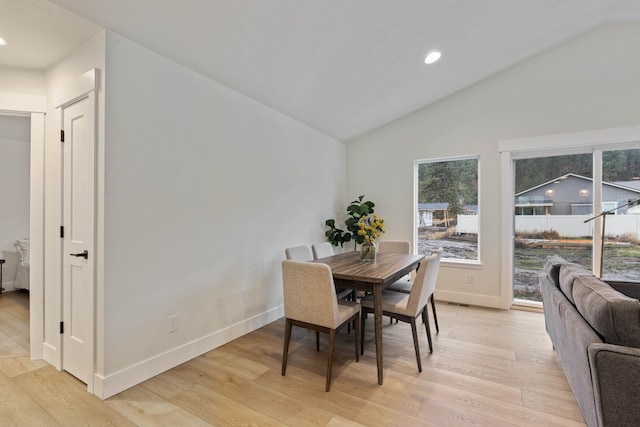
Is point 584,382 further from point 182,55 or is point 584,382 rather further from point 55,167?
point 55,167

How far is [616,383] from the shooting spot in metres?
1.30

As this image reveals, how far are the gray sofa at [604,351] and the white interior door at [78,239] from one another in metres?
2.88

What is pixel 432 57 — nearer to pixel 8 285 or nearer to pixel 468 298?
pixel 468 298

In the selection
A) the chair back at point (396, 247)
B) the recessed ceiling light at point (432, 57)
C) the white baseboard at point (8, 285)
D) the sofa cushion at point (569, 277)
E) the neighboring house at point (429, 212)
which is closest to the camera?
the sofa cushion at point (569, 277)

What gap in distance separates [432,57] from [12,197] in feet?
21.4

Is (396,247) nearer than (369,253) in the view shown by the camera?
No

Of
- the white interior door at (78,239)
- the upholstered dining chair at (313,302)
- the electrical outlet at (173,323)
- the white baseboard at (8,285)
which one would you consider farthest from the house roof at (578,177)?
the white baseboard at (8,285)

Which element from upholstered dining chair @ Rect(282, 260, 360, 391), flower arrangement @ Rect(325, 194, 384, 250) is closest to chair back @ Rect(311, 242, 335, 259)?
flower arrangement @ Rect(325, 194, 384, 250)

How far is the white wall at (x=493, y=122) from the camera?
3.43 m

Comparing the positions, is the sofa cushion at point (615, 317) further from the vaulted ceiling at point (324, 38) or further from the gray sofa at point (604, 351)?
the vaulted ceiling at point (324, 38)

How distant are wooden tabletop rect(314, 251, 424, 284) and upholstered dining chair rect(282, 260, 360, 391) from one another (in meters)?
0.23

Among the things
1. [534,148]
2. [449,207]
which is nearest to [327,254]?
[449,207]

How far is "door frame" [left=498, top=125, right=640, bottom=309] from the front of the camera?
3406mm

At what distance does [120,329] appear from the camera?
2.12 metres
